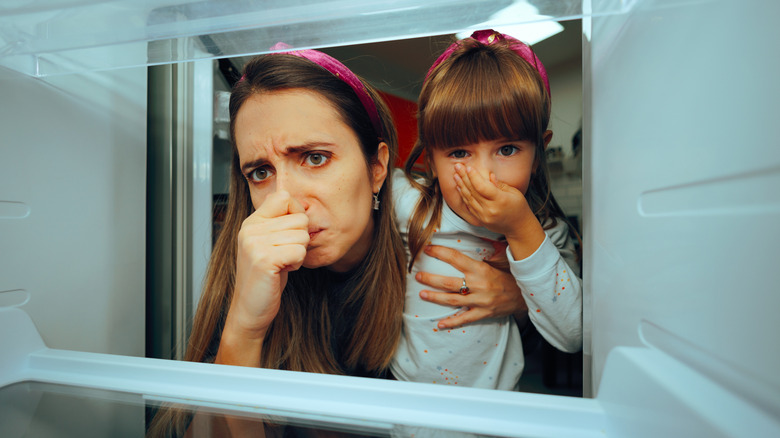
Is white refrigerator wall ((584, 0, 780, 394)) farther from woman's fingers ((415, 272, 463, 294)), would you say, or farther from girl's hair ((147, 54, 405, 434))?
girl's hair ((147, 54, 405, 434))

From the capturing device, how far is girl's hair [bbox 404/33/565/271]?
0.67 m

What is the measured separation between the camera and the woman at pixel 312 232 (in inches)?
28.8

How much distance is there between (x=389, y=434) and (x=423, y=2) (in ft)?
2.09

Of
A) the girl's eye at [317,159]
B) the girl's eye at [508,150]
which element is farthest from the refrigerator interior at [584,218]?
the girl's eye at [317,159]

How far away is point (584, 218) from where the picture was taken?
66 centimetres

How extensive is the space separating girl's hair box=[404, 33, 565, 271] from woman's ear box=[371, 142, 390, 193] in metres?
0.09

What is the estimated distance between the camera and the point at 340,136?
77 centimetres

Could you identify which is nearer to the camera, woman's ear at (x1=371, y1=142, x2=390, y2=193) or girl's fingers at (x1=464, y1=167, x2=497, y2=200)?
girl's fingers at (x1=464, y1=167, x2=497, y2=200)

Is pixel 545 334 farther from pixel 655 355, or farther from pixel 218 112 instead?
pixel 218 112

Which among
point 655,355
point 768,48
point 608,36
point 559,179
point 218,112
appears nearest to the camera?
point 768,48

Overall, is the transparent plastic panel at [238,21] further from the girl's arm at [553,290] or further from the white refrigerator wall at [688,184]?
the girl's arm at [553,290]

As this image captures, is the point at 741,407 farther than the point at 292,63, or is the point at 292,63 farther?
the point at 292,63

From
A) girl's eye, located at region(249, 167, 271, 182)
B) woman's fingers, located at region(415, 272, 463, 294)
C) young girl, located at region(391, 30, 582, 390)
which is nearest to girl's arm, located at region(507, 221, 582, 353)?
young girl, located at region(391, 30, 582, 390)

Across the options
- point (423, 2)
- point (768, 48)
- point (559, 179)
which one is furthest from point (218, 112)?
point (768, 48)
